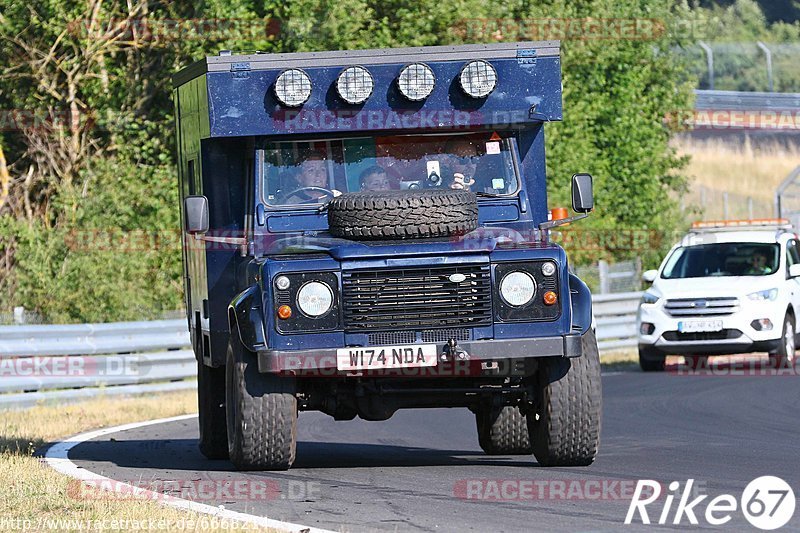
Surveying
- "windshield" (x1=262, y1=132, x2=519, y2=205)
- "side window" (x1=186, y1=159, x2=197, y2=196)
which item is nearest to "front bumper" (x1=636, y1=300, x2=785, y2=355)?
"side window" (x1=186, y1=159, x2=197, y2=196)

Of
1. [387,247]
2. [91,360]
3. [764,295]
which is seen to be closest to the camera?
[387,247]

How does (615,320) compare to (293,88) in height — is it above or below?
below

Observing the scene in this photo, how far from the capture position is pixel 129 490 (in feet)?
32.8

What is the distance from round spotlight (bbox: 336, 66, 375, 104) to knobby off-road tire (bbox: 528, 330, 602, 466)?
7.61 feet

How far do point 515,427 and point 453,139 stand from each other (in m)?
2.28

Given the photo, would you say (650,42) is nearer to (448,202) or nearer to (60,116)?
(60,116)

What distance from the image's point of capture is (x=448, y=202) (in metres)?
10.6

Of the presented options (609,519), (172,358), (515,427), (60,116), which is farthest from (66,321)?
(609,519)

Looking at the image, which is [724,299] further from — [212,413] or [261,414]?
[261,414]

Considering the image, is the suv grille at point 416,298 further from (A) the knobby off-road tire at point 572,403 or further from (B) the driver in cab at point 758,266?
(B) the driver in cab at point 758,266

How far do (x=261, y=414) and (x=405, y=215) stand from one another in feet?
5.17

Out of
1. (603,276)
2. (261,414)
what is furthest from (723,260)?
(261,414)

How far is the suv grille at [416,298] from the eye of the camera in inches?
400

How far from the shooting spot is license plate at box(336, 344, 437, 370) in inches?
396
